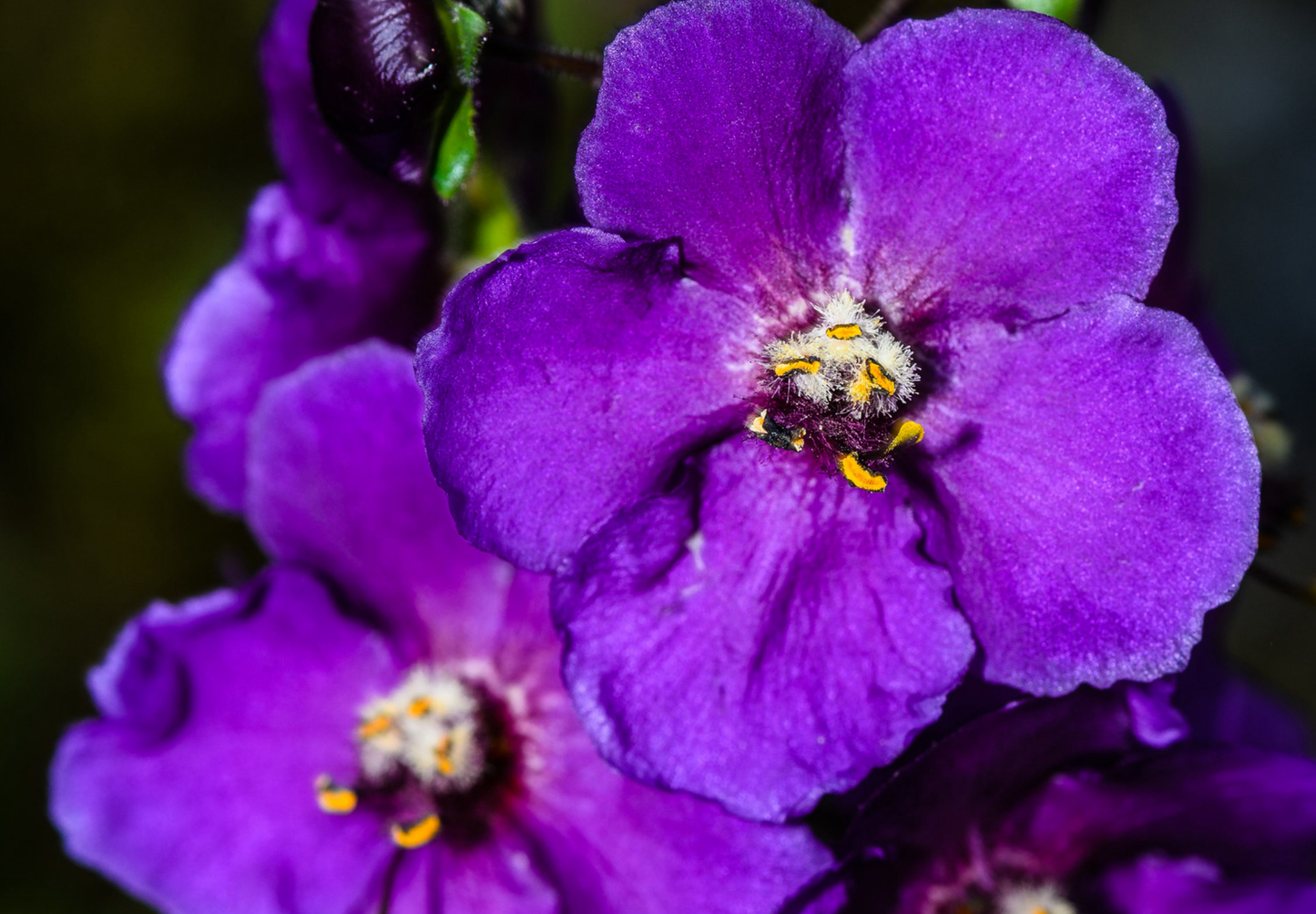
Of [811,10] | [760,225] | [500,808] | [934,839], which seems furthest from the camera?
[500,808]

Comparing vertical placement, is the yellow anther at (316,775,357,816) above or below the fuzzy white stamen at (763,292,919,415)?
below

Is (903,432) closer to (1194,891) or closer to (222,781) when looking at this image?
(1194,891)

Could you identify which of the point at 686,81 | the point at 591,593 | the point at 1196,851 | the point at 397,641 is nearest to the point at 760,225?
the point at 686,81

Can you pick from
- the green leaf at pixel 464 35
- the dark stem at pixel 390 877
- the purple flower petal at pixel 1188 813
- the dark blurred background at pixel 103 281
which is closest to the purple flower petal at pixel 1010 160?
the green leaf at pixel 464 35

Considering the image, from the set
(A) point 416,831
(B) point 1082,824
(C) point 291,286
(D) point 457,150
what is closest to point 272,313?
(C) point 291,286

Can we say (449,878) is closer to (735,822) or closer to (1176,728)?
(735,822)

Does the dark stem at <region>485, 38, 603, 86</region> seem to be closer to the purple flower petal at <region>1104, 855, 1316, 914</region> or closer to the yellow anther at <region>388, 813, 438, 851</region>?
the yellow anther at <region>388, 813, 438, 851</region>

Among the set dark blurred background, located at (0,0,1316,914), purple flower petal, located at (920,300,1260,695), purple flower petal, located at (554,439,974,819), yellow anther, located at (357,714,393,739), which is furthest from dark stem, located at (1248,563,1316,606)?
dark blurred background, located at (0,0,1316,914)
